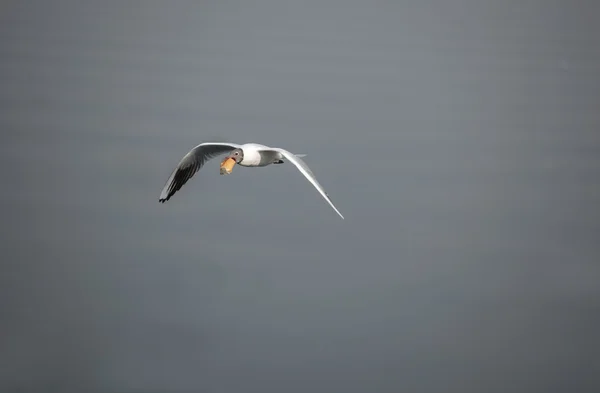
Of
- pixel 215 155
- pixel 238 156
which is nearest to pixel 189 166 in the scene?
pixel 215 155

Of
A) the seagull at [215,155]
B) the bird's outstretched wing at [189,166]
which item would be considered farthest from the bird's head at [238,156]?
the bird's outstretched wing at [189,166]

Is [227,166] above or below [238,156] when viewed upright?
below

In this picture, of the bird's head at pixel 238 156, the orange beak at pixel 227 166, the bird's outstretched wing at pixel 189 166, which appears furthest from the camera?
the bird's outstretched wing at pixel 189 166

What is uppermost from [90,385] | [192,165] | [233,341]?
[192,165]

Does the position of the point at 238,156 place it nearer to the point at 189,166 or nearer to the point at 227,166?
the point at 227,166

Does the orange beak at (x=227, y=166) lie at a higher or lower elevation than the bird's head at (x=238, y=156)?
lower

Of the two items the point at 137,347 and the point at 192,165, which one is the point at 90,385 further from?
the point at 192,165

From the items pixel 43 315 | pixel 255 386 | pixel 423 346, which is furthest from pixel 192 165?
pixel 43 315

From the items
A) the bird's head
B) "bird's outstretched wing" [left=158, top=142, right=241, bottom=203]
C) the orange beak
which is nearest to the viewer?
the orange beak

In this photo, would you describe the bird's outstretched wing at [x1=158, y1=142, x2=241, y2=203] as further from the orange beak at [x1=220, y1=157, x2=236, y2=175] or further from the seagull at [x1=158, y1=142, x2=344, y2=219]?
the orange beak at [x1=220, y1=157, x2=236, y2=175]

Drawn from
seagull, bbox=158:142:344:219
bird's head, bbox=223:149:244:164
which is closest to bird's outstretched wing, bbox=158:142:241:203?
seagull, bbox=158:142:344:219

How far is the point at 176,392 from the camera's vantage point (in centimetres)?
1218

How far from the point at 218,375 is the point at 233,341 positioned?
1.68 ft

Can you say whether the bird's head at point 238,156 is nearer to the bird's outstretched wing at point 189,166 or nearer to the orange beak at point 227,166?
the orange beak at point 227,166
